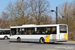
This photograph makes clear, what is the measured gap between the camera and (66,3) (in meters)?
45.9

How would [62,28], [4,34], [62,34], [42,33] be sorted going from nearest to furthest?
[62,34], [62,28], [42,33], [4,34]

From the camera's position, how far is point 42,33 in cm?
1966

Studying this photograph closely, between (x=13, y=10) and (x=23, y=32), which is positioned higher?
(x=13, y=10)

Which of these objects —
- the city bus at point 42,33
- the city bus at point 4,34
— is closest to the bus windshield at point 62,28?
the city bus at point 42,33

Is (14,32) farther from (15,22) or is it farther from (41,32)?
(15,22)

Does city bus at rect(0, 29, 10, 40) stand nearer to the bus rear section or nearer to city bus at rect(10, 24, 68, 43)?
city bus at rect(10, 24, 68, 43)

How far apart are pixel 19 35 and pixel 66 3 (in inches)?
1125

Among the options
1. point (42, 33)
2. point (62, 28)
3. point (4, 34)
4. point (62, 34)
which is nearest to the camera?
point (62, 34)

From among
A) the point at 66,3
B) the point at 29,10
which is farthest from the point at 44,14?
the point at 66,3

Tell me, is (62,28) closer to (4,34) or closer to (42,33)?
(42,33)

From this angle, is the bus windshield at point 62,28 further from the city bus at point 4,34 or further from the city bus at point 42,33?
the city bus at point 4,34

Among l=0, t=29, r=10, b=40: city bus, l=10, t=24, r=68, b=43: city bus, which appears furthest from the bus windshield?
l=0, t=29, r=10, b=40: city bus

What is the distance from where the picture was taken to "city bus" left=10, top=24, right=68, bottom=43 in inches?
722

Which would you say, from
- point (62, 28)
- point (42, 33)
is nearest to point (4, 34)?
point (42, 33)
